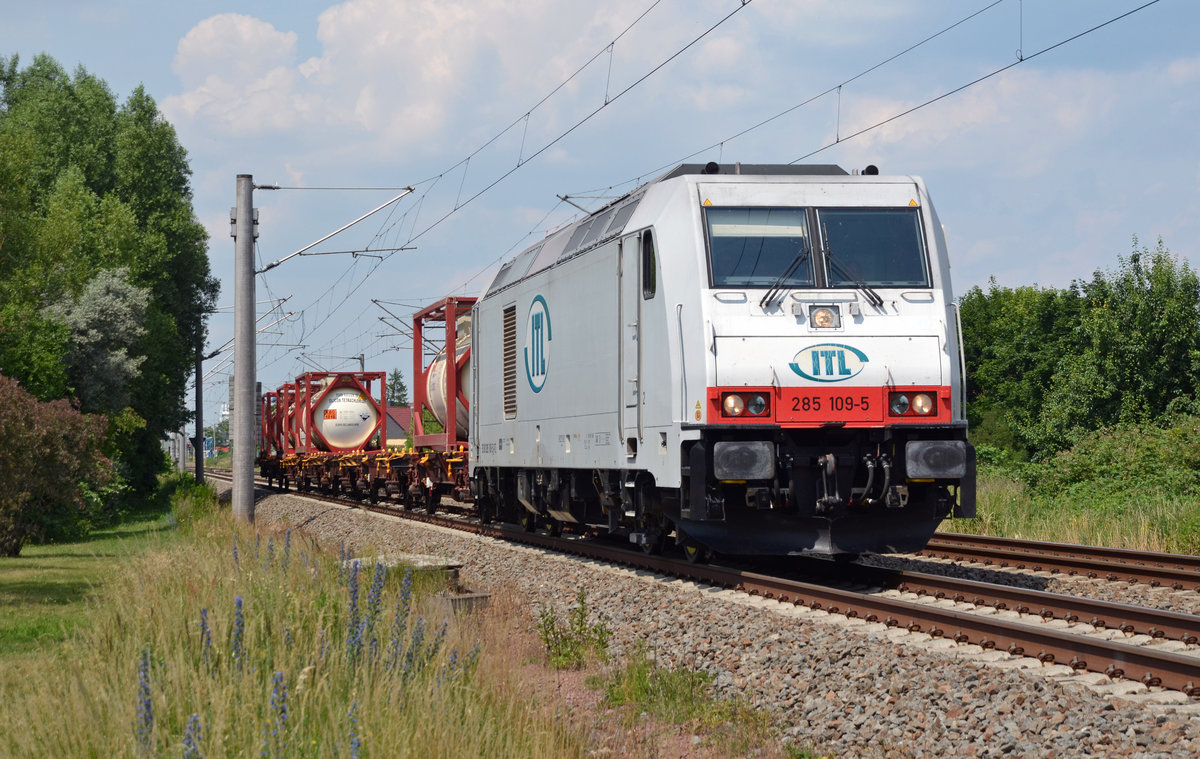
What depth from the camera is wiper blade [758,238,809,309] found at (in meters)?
11.3

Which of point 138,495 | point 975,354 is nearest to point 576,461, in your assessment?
point 138,495

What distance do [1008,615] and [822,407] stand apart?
8.29 feet

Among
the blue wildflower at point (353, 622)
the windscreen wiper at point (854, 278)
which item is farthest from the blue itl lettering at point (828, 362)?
the blue wildflower at point (353, 622)

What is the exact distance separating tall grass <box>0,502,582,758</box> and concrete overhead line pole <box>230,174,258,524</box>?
12.2 m

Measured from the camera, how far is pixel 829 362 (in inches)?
441

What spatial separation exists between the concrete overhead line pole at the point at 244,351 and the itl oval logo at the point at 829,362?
11880mm

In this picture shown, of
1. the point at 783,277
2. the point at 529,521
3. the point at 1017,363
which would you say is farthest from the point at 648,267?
the point at 1017,363

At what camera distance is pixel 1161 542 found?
47.7ft

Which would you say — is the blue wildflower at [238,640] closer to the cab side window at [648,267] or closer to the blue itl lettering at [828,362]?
the blue itl lettering at [828,362]

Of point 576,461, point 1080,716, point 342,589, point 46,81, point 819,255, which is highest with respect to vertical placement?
point 46,81

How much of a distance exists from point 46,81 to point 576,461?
4381 cm

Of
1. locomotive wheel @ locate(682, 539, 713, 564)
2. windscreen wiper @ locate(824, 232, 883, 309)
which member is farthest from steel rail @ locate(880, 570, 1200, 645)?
windscreen wiper @ locate(824, 232, 883, 309)

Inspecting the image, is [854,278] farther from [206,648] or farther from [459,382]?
[459,382]

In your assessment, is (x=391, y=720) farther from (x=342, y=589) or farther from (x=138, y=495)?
(x=138, y=495)
